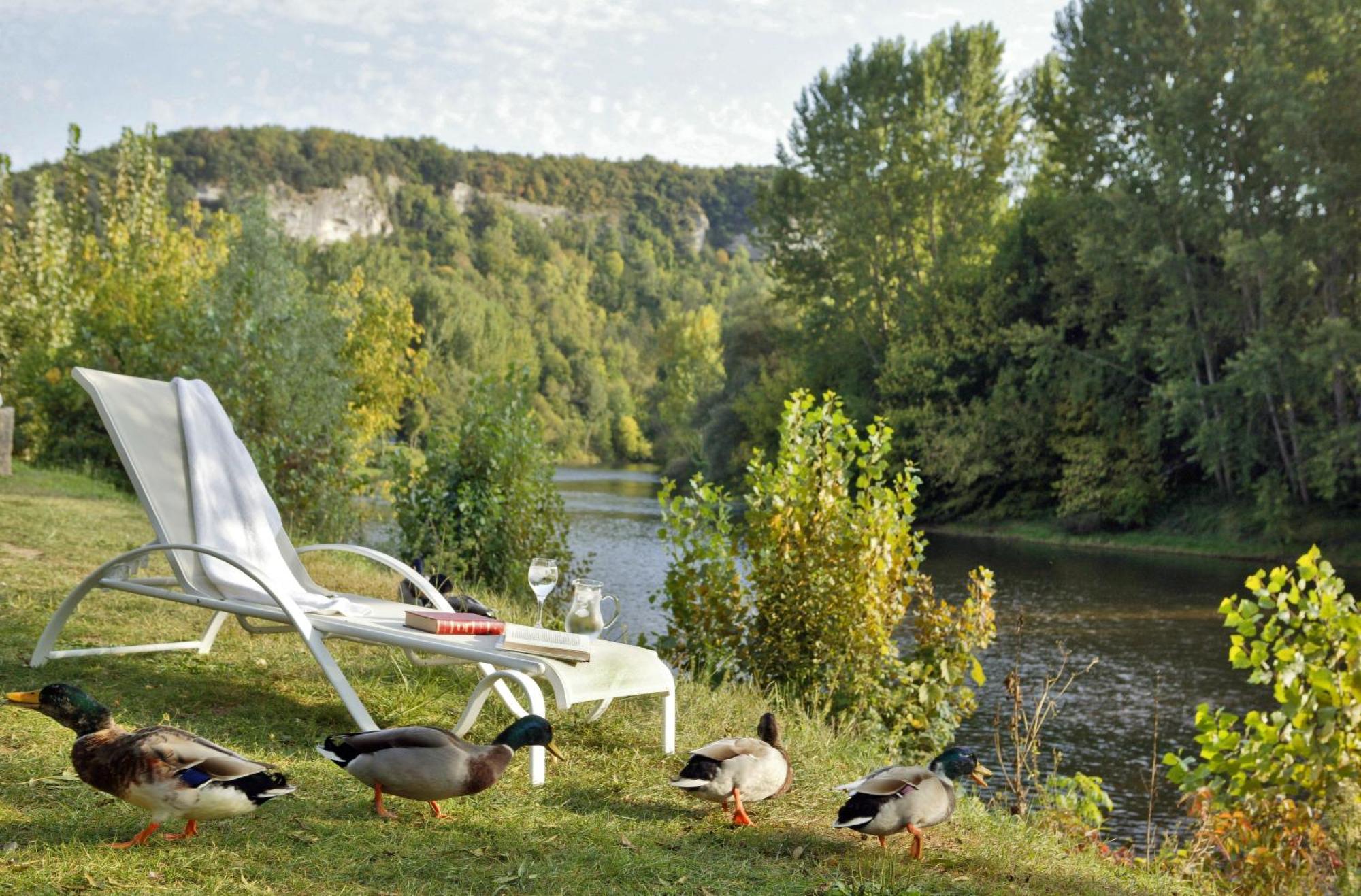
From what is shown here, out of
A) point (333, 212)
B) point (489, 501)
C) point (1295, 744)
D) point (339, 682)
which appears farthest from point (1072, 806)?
point (333, 212)

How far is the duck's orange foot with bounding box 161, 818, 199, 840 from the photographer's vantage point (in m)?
3.09

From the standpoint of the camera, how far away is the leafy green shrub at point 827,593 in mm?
5887

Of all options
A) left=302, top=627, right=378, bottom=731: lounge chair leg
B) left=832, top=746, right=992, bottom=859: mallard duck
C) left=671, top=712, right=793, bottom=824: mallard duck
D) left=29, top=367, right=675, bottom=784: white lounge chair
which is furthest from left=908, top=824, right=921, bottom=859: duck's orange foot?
left=302, top=627, right=378, bottom=731: lounge chair leg

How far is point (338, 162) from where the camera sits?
84.2 m

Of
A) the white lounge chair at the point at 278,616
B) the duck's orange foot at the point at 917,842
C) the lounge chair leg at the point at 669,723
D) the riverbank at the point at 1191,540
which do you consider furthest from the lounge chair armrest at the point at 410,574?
the riverbank at the point at 1191,540

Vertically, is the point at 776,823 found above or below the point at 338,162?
below

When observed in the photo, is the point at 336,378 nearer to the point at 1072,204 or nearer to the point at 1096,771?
the point at 1096,771

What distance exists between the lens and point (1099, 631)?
1282 centimetres

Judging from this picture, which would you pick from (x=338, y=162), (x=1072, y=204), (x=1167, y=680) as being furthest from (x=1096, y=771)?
(x=338, y=162)

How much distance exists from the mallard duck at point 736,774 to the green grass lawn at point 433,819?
120 mm

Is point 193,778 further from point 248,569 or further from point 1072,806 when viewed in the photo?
point 1072,806

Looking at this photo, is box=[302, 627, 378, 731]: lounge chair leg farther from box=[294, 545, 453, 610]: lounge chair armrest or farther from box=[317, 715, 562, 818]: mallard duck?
box=[294, 545, 453, 610]: lounge chair armrest

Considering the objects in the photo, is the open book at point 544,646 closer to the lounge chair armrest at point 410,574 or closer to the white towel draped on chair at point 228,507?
the white towel draped on chair at point 228,507

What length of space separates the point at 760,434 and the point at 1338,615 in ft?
91.3
